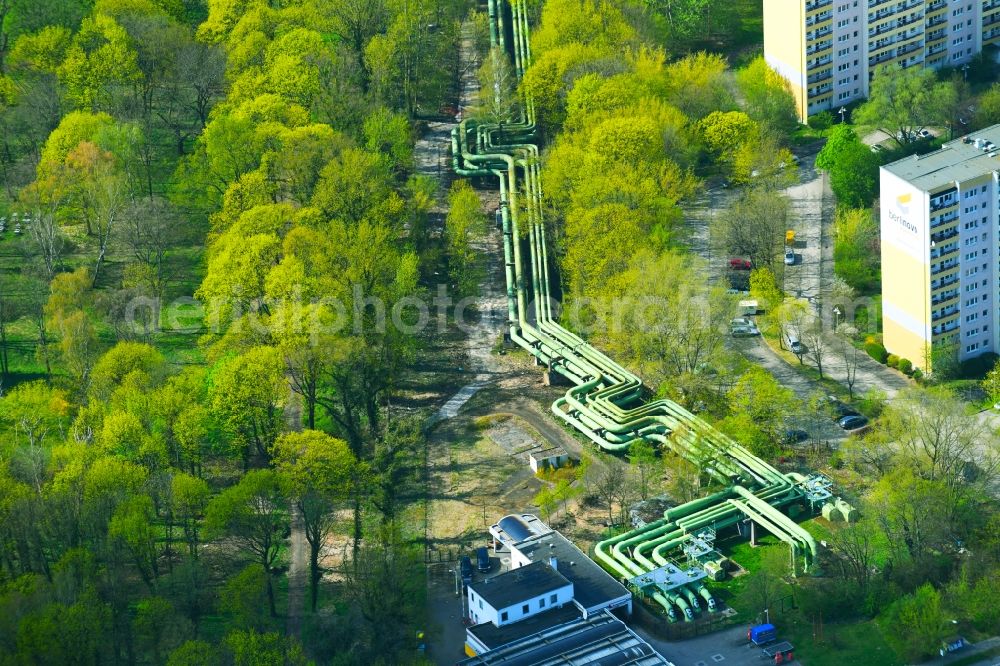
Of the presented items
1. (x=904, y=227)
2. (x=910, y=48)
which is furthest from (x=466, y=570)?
(x=910, y=48)

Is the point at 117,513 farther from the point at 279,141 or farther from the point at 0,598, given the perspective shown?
the point at 279,141

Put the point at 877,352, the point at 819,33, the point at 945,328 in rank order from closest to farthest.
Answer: the point at 945,328 < the point at 877,352 < the point at 819,33

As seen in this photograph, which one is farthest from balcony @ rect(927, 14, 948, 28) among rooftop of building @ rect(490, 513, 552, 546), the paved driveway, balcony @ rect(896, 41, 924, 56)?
the paved driveway

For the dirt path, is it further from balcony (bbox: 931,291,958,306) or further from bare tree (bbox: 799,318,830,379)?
balcony (bbox: 931,291,958,306)

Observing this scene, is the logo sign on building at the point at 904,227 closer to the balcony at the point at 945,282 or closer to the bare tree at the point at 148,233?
the balcony at the point at 945,282

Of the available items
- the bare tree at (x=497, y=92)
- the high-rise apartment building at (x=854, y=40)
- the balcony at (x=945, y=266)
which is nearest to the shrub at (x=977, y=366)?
the balcony at (x=945, y=266)

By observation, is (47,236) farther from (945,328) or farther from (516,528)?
(945,328)

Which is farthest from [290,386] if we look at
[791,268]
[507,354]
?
[791,268]
